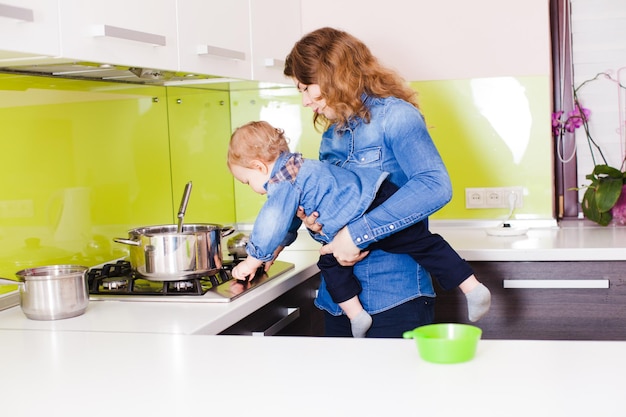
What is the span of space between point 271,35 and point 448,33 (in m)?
0.68

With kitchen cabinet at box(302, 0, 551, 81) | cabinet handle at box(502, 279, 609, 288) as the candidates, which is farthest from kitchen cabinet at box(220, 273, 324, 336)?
kitchen cabinet at box(302, 0, 551, 81)

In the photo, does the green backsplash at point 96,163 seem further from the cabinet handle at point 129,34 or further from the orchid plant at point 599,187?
the orchid plant at point 599,187

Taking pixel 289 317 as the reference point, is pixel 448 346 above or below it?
above

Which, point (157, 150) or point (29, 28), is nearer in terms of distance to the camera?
point (29, 28)

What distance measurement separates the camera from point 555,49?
3.07 meters

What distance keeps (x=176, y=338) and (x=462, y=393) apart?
651 mm

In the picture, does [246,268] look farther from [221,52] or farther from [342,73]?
[221,52]

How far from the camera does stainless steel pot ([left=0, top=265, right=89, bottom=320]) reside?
1819 millimetres

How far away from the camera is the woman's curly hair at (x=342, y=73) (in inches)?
77.6

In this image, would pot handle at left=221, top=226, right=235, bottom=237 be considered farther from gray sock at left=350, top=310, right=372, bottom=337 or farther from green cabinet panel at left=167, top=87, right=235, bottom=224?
green cabinet panel at left=167, top=87, right=235, bottom=224

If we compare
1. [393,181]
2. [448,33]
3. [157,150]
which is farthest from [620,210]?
[157,150]

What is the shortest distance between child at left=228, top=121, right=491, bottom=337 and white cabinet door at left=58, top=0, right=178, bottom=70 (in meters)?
0.29

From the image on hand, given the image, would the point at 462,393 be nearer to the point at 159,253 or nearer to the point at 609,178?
the point at 159,253

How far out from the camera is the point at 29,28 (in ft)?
5.20
